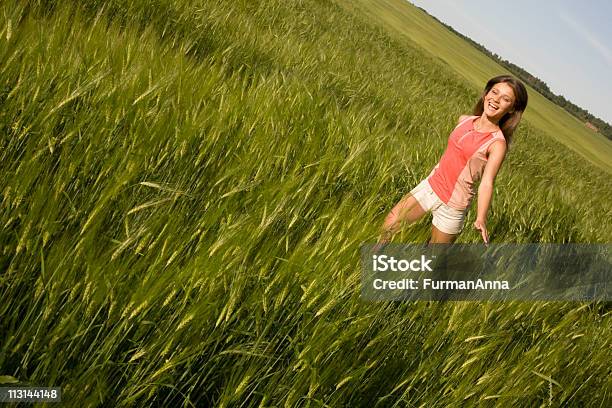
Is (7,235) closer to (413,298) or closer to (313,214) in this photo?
(313,214)

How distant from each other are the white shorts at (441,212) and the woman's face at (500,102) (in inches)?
21.1

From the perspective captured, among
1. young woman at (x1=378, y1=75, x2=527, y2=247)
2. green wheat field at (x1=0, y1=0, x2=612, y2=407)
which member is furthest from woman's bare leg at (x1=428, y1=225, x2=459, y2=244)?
green wheat field at (x1=0, y1=0, x2=612, y2=407)

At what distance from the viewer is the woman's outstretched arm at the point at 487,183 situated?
1980 mm

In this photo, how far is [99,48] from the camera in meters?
1.61

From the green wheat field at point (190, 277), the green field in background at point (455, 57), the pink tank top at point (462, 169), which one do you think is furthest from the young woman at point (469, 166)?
the green field in background at point (455, 57)

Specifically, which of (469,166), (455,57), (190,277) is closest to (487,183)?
(469,166)

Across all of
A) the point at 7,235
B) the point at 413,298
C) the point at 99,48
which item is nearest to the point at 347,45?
the point at 99,48

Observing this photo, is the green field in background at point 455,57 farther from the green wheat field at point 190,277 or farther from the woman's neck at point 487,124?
the green wheat field at point 190,277

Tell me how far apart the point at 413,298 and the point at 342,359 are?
0.41m

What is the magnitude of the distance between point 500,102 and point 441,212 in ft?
2.24

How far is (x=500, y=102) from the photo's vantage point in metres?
2.24

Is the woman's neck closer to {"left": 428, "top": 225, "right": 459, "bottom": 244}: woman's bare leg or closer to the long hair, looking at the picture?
the long hair

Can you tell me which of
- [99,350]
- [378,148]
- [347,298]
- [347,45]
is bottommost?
[99,350]

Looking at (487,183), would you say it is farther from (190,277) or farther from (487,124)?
(190,277)
